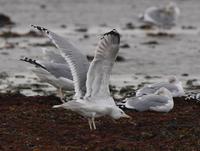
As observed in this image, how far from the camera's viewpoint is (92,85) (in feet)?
27.8

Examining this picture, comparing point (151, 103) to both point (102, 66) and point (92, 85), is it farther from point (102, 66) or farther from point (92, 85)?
point (102, 66)

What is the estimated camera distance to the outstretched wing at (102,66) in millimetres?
7820

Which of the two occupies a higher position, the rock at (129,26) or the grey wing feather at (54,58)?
the grey wing feather at (54,58)

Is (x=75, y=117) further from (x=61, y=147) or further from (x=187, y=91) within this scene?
(x=187, y=91)

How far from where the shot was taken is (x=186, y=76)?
47.9 feet

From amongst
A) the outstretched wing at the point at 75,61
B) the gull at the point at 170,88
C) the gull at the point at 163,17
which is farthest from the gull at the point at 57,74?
the gull at the point at 163,17

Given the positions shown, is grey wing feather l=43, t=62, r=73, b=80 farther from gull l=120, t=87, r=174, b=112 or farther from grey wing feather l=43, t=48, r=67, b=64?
gull l=120, t=87, r=174, b=112

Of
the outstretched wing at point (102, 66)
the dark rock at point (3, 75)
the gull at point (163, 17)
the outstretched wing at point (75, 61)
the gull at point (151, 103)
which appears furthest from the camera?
the gull at point (163, 17)

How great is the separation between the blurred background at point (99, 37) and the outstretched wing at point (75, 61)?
472 mm

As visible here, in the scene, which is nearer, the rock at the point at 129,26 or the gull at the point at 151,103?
the gull at the point at 151,103

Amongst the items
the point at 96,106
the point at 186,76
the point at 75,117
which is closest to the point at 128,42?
the point at 186,76

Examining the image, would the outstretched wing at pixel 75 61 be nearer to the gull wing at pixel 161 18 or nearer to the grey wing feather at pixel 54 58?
the grey wing feather at pixel 54 58

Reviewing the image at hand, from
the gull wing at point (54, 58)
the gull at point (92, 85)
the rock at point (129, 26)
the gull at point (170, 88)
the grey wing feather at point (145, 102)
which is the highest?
the gull at point (92, 85)

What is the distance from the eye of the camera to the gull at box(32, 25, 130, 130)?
8127 mm
